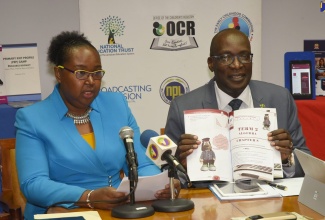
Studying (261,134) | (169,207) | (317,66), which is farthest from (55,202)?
(317,66)

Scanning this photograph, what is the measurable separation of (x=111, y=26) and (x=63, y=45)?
78.9 inches

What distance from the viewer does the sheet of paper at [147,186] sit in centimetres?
259

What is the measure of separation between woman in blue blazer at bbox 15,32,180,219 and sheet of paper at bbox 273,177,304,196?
0.75m

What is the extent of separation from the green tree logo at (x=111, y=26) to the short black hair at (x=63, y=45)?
6.07 feet

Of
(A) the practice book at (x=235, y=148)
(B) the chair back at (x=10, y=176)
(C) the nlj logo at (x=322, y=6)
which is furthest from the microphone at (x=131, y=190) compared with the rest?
(C) the nlj logo at (x=322, y=6)

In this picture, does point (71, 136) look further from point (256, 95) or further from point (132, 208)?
point (256, 95)

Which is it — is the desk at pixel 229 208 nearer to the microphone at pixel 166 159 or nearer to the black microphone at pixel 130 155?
the microphone at pixel 166 159

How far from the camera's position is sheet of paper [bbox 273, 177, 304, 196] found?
2861 mm

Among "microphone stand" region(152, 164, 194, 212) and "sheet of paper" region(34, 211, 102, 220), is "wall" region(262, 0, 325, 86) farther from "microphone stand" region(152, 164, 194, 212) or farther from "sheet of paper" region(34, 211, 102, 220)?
"sheet of paper" region(34, 211, 102, 220)

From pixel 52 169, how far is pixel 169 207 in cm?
85

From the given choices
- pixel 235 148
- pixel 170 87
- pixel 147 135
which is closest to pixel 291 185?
pixel 235 148

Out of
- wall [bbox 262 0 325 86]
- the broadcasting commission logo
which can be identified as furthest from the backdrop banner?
wall [bbox 262 0 325 86]

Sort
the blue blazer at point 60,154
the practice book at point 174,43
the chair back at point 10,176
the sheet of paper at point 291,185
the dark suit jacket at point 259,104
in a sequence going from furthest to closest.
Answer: the practice book at point 174,43, the chair back at point 10,176, the dark suit jacket at point 259,104, the blue blazer at point 60,154, the sheet of paper at point 291,185

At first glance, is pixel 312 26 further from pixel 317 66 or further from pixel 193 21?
pixel 193 21
